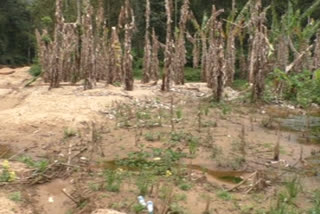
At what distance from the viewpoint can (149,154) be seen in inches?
330

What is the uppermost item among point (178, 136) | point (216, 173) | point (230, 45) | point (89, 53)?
point (230, 45)

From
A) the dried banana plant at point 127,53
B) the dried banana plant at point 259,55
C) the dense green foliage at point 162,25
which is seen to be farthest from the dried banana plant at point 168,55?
the dense green foliage at point 162,25

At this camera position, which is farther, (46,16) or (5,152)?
(46,16)

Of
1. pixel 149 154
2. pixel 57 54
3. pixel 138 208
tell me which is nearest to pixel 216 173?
pixel 149 154

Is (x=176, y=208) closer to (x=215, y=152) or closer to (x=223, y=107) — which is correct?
(x=215, y=152)

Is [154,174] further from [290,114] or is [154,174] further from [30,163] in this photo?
[290,114]

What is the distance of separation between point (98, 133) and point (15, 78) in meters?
13.7

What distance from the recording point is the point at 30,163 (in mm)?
7504

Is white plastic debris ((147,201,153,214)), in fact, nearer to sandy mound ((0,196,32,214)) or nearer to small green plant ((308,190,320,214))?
sandy mound ((0,196,32,214))

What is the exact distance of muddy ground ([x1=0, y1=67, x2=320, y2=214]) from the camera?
6.34 meters

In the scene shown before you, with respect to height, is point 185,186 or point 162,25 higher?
point 162,25

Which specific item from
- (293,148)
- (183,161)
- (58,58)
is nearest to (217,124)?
(293,148)

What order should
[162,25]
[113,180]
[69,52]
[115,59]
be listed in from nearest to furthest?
[113,180]
[115,59]
[69,52]
[162,25]

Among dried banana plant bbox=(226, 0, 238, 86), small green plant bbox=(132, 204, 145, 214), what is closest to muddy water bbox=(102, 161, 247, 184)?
small green plant bbox=(132, 204, 145, 214)
